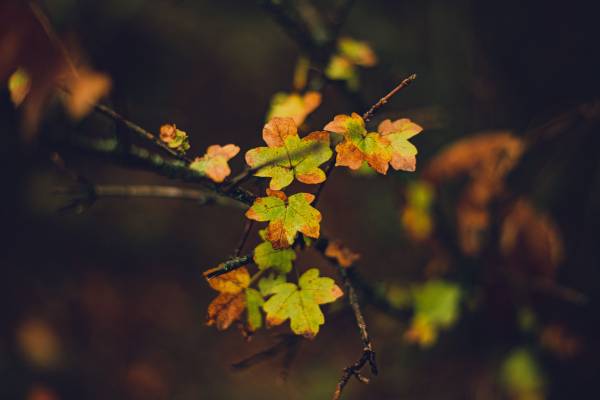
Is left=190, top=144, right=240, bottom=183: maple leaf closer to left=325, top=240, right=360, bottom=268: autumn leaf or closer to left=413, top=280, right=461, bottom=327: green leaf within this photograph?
left=325, top=240, right=360, bottom=268: autumn leaf

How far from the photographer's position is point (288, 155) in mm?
715

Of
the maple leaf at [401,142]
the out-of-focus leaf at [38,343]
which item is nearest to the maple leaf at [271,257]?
the maple leaf at [401,142]

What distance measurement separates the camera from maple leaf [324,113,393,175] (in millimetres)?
701

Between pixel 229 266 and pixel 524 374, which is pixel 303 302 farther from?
pixel 524 374

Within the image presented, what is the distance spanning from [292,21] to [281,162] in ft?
1.78

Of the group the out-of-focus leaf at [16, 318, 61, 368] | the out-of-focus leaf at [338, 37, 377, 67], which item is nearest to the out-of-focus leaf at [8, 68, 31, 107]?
the out-of-focus leaf at [338, 37, 377, 67]

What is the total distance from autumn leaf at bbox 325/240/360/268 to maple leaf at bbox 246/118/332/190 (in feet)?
0.72

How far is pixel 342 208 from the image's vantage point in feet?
8.60

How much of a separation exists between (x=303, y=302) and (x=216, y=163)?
0.28m

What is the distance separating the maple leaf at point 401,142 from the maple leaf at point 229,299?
0.33m

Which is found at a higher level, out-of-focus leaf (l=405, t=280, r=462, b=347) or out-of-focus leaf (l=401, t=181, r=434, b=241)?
out-of-focus leaf (l=401, t=181, r=434, b=241)

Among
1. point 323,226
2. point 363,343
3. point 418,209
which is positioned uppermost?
point 323,226

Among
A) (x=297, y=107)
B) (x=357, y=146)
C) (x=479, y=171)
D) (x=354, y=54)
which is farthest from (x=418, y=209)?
(x=357, y=146)

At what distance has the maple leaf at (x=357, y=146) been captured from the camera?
70cm
